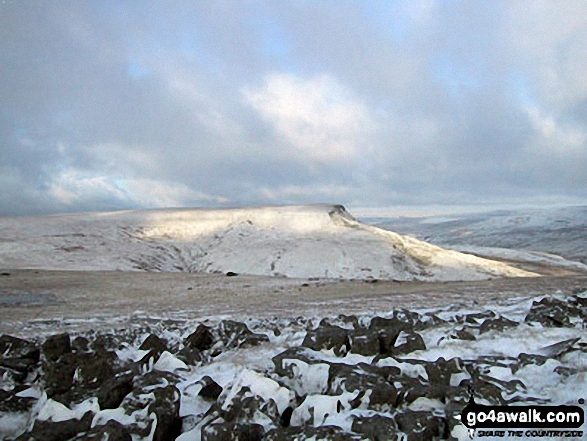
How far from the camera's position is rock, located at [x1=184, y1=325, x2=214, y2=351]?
27.3 ft

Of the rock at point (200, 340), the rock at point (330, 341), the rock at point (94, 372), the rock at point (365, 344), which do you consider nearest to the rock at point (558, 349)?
the rock at point (365, 344)

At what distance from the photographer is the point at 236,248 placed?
34.0 metres

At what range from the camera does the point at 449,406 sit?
5.17m

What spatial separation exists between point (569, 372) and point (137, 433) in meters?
6.14

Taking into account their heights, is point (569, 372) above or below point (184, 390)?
above

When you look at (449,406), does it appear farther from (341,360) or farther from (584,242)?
(584,242)

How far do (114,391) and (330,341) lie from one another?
3706mm

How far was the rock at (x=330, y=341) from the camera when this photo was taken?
24.4 feet

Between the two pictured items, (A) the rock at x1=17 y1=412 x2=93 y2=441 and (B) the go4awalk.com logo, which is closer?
(B) the go4awalk.com logo

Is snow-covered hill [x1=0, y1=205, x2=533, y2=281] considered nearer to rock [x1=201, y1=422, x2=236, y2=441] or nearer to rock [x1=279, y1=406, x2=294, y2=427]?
rock [x1=279, y1=406, x2=294, y2=427]

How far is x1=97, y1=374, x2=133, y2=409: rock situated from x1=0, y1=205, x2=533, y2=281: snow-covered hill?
73.9 ft

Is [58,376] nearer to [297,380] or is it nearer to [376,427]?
[297,380]

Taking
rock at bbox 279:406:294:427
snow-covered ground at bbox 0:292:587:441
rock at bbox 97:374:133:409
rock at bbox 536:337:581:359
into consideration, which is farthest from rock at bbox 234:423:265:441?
rock at bbox 536:337:581:359

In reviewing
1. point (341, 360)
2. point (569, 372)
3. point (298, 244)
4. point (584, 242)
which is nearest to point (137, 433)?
point (341, 360)
